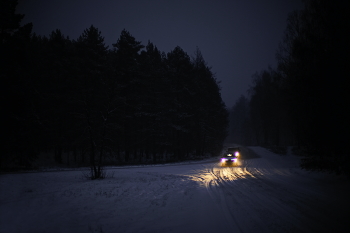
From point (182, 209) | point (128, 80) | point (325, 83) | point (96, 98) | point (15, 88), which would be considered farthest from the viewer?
point (128, 80)

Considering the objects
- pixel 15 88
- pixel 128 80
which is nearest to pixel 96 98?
pixel 128 80

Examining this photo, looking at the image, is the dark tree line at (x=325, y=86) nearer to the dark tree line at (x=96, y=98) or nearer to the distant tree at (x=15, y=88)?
the dark tree line at (x=96, y=98)

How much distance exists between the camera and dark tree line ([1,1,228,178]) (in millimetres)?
18562

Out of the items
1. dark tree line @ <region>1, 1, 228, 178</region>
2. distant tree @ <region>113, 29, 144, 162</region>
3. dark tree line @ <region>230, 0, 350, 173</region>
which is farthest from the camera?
distant tree @ <region>113, 29, 144, 162</region>

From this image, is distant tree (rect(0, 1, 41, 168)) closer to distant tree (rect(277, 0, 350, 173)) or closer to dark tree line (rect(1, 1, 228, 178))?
dark tree line (rect(1, 1, 228, 178))

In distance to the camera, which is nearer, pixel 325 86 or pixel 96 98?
pixel 325 86

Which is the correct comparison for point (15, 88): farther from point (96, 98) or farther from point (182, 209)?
point (182, 209)

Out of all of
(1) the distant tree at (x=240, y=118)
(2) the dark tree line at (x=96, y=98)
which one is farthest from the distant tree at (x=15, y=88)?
(1) the distant tree at (x=240, y=118)

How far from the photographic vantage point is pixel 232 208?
6.17 meters

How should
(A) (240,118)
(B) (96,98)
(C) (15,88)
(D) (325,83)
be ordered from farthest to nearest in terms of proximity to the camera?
(A) (240,118) → (B) (96,98) → (C) (15,88) → (D) (325,83)

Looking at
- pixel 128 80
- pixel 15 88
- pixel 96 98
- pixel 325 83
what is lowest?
pixel 325 83

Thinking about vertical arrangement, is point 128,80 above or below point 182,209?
above

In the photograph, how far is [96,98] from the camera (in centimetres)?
2208

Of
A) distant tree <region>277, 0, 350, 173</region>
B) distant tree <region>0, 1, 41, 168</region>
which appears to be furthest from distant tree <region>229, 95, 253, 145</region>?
distant tree <region>0, 1, 41, 168</region>
